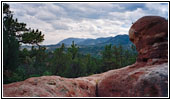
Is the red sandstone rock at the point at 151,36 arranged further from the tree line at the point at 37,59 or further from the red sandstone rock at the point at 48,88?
the tree line at the point at 37,59

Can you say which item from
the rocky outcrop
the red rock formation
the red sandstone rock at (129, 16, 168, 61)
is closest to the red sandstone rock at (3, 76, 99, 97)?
the rocky outcrop

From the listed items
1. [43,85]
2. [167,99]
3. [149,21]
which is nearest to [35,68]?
[43,85]

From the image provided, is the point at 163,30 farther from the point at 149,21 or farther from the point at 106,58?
the point at 106,58

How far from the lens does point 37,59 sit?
1267 inches

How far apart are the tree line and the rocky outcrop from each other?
9.59 feet

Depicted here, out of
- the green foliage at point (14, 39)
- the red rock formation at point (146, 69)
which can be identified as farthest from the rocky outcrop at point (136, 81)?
the green foliage at point (14, 39)

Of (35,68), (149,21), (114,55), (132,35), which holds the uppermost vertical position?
(149,21)

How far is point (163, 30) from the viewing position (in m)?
13.2

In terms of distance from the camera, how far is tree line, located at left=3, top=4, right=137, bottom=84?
1395 centimetres

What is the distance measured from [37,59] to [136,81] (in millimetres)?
23886

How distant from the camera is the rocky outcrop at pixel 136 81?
10.6 meters

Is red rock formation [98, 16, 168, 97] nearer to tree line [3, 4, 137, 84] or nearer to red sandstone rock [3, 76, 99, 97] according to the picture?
red sandstone rock [3, 76, 99, 97]

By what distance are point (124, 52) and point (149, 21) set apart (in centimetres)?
3166

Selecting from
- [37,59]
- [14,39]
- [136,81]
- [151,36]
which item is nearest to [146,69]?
[136,81]
